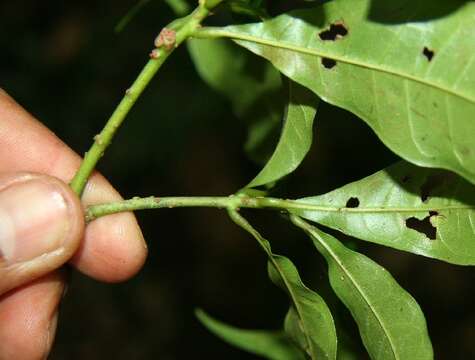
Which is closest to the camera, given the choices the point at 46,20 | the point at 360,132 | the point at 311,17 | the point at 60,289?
the point at 311,17

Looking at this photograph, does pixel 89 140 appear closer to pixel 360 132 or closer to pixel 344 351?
pixel 360 132

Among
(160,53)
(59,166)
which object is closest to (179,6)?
(160,53)

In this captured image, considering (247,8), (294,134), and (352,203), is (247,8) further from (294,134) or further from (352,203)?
(352,203)

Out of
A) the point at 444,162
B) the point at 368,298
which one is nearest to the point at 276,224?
the point at 368,298

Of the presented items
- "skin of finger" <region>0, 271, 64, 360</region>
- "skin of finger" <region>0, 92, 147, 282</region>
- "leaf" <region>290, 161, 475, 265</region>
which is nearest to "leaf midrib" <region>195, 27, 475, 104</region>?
"leaf" <region>290, 161, 475, 265</region>

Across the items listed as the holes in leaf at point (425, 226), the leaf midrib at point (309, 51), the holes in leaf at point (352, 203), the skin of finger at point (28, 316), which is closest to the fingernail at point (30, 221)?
the skin of finger at point (28, 316)

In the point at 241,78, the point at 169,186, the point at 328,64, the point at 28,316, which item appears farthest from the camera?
the point at 169,186
